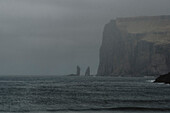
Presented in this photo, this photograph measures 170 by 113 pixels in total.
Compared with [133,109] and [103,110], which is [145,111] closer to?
[133,109]

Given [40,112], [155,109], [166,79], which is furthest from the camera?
[166,79]

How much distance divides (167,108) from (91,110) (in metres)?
12.5

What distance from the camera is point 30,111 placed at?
172 ft

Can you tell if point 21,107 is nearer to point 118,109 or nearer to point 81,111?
point 81,111

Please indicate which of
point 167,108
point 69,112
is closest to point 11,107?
point 69,112

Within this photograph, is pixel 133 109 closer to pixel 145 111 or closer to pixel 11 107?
pixel 145 111

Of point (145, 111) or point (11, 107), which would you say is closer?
point (145, 111)

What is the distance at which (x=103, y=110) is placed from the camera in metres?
53.5

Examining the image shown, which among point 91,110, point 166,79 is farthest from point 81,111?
point 166,79

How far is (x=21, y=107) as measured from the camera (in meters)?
57.5

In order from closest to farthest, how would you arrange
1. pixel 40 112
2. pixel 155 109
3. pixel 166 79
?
pixel 40 112, pixel 155 109, pixel 166 79

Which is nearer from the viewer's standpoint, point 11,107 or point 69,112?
point 69,112

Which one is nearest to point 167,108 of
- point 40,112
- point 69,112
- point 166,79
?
point 69,112

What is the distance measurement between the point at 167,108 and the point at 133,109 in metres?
5.70
